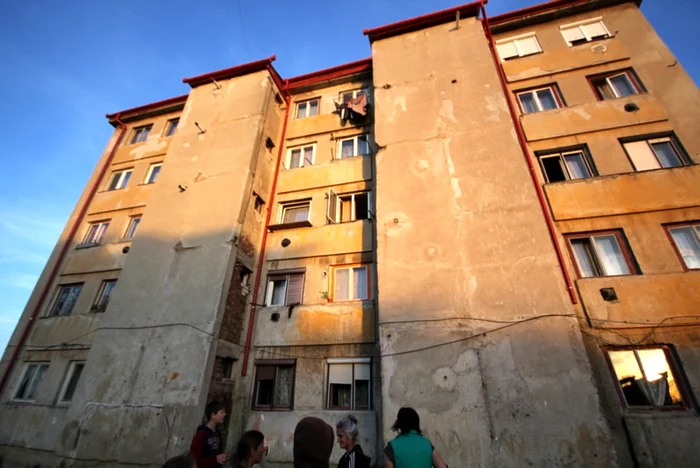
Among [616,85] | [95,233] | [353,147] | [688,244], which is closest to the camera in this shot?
[688,244]

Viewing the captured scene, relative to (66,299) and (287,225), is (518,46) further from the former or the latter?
(66,299)

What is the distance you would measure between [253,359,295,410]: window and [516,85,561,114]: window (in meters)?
11.1

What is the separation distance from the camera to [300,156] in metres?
13.3

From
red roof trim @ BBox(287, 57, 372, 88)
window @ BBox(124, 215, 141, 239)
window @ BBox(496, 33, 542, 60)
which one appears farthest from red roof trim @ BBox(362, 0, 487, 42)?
window @ BBox(124, 215, 141, 239)

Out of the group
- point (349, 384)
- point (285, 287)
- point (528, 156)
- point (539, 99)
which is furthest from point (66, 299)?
point (539, 99)

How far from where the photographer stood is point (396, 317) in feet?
26.3

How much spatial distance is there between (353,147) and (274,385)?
8.72 meters

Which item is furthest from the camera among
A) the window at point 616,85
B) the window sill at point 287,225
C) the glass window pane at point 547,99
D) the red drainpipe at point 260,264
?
the window sill at point 287,225

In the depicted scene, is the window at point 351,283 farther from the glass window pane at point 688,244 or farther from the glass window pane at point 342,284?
the glass window pane at point 688,244

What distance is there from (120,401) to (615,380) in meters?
11.6

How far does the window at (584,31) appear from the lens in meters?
11.6

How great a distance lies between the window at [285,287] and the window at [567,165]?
317 inches

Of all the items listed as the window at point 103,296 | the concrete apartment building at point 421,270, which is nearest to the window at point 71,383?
the concrete apartment building at point 421,270

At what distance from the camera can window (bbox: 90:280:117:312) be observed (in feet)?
38.8
